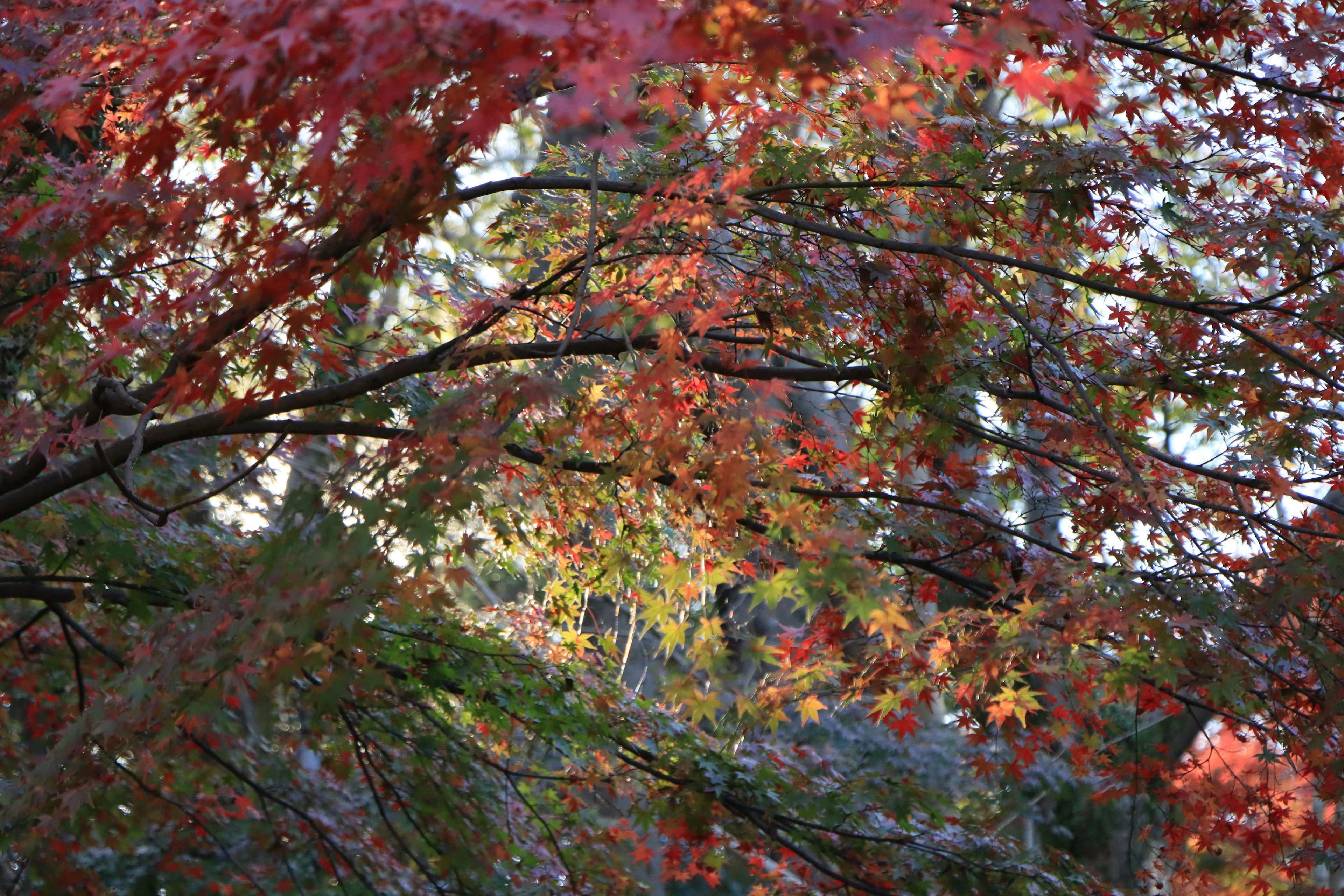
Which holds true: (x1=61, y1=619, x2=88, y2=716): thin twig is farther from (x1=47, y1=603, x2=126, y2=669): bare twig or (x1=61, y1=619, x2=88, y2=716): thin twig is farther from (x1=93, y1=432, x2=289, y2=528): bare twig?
(x1=93, y1=432, x2=289, y2=528): bare twig

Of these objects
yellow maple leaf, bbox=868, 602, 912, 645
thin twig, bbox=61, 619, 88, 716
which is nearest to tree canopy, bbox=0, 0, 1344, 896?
yellow maple leaf, bbox=868, 602, 912, 645

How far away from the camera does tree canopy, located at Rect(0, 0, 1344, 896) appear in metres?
2.65

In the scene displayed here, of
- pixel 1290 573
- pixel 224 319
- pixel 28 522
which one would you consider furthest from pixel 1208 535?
pixel 28 522

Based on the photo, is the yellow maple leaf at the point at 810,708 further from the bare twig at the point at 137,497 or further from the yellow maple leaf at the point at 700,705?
the bare twig at the point at 137,497

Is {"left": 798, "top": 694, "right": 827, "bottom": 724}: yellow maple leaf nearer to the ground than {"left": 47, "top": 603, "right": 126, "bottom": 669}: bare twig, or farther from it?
nearer to the ground

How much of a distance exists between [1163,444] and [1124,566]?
444 inches

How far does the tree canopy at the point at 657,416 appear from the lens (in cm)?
265

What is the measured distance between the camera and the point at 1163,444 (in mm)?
14789

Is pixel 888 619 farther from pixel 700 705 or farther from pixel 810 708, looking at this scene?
pixel 810 708

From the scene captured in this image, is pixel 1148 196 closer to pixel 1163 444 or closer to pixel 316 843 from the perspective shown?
pixel 316 843

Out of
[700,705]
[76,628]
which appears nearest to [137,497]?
[76,628]

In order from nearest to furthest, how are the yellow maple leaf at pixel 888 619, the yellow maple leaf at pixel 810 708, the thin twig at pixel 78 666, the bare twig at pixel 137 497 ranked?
the yellow maple leaf at pixel 888 619
the bare twig at pixel 137 497
the yellow maple leaf at pixel 810 708
the thin twig at pixel 78 666

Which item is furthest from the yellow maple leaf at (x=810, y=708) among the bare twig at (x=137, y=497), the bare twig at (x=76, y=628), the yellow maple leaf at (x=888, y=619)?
the bare twig at (x=76, y=628)

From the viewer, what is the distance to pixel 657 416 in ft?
11.0
